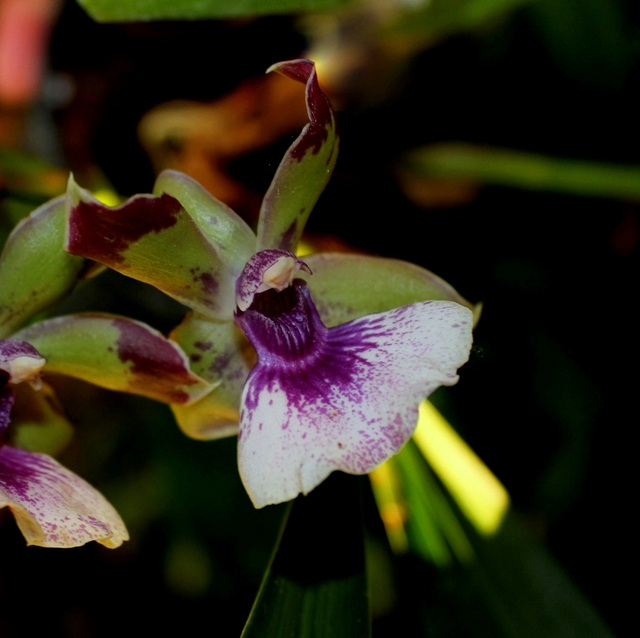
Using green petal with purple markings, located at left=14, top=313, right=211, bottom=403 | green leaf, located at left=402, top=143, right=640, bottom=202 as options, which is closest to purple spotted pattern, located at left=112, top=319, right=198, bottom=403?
green petal with purple markings, located at left=14, top=313, right=211, bottom=403

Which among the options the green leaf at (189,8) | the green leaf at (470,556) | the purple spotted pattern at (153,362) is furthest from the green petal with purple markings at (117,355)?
the green leaf at (470,556)

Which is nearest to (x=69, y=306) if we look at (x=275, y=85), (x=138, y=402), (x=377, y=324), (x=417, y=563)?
(x=138, y=402)

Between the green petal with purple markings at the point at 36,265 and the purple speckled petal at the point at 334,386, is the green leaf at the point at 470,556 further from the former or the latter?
the green petal with purple markings at the point at 36,265

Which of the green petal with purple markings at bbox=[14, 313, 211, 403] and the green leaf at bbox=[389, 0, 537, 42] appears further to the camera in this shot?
the green leaf at bbox=[389, 0, 537, 42]

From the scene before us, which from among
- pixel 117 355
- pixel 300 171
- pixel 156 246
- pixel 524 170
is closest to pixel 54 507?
pixel 117 355

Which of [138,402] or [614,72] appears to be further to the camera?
[614,72]

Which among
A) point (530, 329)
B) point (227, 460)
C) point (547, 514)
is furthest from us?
point (530, 329)

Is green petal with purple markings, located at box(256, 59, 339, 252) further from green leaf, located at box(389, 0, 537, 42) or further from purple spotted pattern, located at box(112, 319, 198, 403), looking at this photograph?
green leaf, located at box(389, 0, 537, 42)

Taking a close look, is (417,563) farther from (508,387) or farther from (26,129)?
(26,129)
